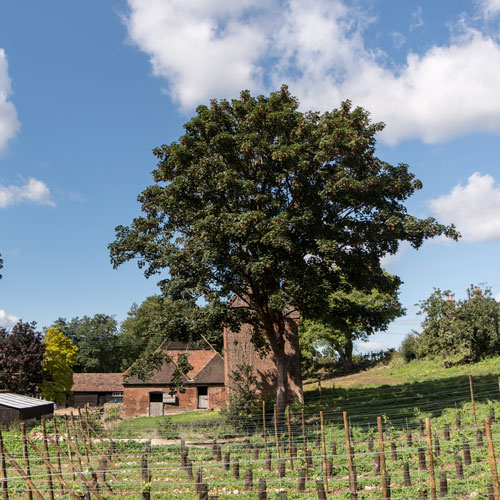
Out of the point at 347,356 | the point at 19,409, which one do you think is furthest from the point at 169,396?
the point at 347,356

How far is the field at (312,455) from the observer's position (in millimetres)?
12320

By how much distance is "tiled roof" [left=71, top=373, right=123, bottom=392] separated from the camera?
58781mm

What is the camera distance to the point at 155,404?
1639 inches

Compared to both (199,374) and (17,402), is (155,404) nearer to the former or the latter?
(199,374)

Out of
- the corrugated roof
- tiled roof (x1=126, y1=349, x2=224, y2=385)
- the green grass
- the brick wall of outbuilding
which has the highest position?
tiled roof (x1=126, y1=349, x2=224, y2=385)

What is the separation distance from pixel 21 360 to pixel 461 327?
37.4m

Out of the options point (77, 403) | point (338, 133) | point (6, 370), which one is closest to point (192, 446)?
point (338, 133)

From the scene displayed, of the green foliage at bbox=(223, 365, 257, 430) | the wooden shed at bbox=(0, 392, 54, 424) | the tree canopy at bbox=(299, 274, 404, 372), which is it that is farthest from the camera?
the tree canopy at bbox=(299, 274, 404, 372)

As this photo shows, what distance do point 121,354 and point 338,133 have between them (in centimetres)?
6489

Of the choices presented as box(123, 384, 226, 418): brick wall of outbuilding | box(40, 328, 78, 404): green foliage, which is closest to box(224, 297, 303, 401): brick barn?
box(123, 384, 226, 418): brick wall of outbuilding

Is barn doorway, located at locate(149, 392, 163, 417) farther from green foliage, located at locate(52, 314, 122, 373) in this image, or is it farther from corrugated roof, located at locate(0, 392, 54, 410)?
green foliage, located at locate(52, 314, 122, 373)

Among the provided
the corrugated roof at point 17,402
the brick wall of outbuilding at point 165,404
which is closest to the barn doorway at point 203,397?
the brick wall of outbuilding at point 165,404

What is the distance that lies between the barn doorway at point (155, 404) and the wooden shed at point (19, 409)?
998cm

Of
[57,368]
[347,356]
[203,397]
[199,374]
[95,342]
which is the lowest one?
[203,397]
